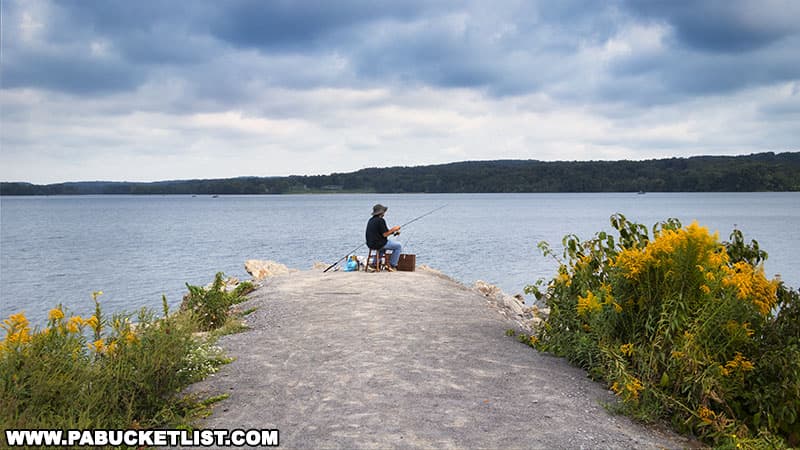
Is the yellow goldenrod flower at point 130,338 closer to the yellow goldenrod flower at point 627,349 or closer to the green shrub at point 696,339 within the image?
the green shrub at point 696,339

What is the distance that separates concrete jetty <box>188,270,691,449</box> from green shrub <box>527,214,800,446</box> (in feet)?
1.24

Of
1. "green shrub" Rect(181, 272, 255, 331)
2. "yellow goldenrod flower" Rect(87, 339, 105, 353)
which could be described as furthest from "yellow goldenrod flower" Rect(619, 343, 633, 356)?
"green shrub" Rect(181, 272, 255, 331)

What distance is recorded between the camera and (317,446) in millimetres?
5211

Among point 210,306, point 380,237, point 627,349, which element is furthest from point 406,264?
point 627,349

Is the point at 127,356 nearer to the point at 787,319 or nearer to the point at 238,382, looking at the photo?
the point at 238,382

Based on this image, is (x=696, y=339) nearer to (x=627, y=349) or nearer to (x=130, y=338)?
(x=627, y=349)

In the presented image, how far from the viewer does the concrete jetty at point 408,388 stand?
18.2ft

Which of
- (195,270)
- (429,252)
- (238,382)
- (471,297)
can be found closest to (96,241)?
(195,270)

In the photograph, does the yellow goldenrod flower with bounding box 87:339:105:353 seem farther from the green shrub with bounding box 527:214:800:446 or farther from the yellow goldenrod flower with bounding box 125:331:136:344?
the green shrub with bounding box 527:214:800:446

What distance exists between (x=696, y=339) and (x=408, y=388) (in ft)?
9.78

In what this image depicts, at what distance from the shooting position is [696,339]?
6.61m

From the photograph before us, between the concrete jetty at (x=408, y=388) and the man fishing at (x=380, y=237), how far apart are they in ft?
19.0

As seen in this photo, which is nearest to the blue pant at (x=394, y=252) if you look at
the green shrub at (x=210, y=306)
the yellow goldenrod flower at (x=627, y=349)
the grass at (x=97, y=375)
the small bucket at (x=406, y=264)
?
the small bucket at (x=406, y=264)

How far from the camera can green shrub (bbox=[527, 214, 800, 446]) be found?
631cm
